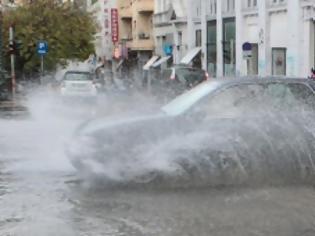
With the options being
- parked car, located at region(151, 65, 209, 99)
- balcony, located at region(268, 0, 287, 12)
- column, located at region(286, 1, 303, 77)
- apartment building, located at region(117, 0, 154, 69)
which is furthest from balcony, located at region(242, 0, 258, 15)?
apartment building, located at region(117, 0, 154, 69)

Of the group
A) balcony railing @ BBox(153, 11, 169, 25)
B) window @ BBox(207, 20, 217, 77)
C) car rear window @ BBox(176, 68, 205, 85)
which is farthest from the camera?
balcony railing @ BBox(153, 11, 169, 25)

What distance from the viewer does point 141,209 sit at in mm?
8000

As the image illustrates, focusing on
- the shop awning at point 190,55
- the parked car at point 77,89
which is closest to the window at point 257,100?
the parked car at point 77,89

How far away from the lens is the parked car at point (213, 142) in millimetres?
8922

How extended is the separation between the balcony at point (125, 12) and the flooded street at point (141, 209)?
56354 millimetres

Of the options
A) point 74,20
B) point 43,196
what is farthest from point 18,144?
point 74,20

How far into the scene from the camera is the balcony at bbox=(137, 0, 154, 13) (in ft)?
196

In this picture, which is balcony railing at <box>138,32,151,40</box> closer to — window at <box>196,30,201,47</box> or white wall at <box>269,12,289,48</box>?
window at <box>196,30,201,47</box>

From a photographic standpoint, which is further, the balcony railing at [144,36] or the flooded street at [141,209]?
the balcony railing at [144,36]

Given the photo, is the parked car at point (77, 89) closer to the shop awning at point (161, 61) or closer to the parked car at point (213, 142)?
the parked car at point (213, 142)

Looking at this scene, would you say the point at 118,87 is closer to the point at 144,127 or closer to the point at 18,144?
the point at 18,144

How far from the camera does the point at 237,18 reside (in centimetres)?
3669

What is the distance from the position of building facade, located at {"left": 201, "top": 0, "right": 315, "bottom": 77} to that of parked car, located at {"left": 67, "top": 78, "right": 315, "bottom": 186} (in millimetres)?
19898

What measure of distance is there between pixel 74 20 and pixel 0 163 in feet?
106
